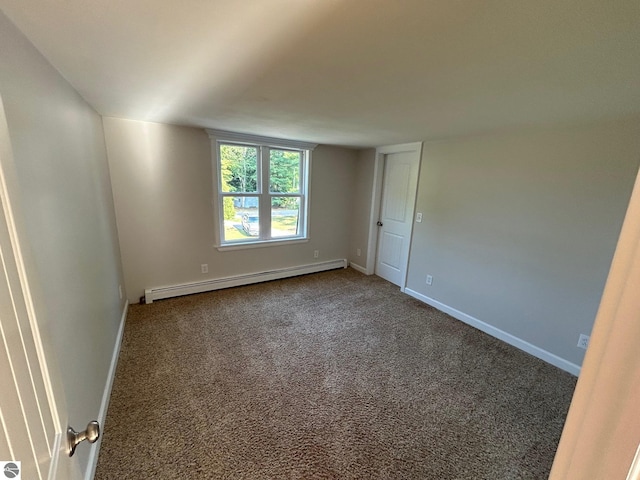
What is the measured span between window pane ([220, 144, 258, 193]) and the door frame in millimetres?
1797

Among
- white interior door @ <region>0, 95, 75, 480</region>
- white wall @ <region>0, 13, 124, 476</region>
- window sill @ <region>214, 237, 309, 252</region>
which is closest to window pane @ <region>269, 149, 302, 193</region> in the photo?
window sill @ <region>214, 237, 309, 252</region>

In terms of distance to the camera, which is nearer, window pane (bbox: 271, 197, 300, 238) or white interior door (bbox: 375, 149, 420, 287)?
white interior door (bbox: 375, 149, 420, 287)

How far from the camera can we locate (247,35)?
1062 millimetres

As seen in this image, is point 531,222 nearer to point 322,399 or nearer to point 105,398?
point 322,399

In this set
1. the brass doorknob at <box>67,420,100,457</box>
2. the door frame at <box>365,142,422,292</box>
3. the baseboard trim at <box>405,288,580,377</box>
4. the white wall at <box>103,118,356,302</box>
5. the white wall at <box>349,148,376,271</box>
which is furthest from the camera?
the white wall at <box>349,148,376,271</box>

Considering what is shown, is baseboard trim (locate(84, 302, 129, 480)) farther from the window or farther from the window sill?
the window

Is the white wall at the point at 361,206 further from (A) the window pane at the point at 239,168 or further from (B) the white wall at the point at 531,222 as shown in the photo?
(A) the window pane at the point at 239,168

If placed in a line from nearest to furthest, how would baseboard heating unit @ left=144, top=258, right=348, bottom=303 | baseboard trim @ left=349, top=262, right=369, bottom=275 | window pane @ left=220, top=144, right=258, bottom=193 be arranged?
baseboard heating unit @ left=144, top=258, right=348, bottom=303, window pane @ left=220, top=144, right=258, bottom=193, baseboard trim @ left=349, top=262, right=369, bottom=275

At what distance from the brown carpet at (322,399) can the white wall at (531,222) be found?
0.40 metres

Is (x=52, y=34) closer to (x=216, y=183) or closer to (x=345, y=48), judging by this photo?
(x=345, y=48)

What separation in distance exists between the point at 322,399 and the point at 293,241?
2.52m

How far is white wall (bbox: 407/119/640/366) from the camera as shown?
6.77 ft

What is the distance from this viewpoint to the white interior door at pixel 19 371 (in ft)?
1.34

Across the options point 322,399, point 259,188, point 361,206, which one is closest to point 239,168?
point 259,188
